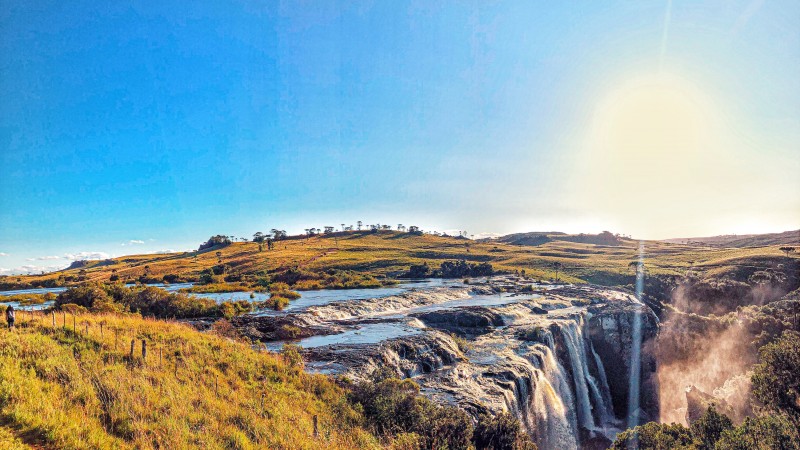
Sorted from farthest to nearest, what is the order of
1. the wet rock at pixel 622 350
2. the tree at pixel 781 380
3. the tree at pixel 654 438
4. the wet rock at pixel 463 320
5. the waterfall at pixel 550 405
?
the wet rock at pixel 622 350
the wet rock at pixel 463 320
the waterfall at pixel 550 405
the tree at pixel 781 380
the tree at pixel 654 438

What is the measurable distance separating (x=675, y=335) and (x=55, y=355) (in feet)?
196

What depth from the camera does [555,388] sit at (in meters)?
32.5

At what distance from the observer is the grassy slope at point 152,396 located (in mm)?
9406

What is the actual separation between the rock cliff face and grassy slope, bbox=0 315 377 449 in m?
5.31

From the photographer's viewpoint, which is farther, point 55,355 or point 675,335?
point 675,335

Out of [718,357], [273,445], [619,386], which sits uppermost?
[273,445]

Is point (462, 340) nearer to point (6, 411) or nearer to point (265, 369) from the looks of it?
point (265, 369)

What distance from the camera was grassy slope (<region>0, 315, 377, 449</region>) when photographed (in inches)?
370

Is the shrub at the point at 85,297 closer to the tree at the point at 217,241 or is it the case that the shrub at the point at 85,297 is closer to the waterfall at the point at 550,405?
the waterfall at the point at 550,405

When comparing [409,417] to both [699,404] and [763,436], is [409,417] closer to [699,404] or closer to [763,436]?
[763,436]

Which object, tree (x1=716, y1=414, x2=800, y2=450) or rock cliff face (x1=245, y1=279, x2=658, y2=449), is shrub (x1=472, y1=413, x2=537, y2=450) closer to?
rock cliff face (x1=245, y1=279, x2=658, y2=449)

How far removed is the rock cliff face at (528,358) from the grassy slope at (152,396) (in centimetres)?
531

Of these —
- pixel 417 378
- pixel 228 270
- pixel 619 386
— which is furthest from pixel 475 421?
pixel 228 270

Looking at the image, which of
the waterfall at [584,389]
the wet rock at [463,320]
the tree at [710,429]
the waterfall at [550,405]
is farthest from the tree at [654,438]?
the wet rock at [463,320]
